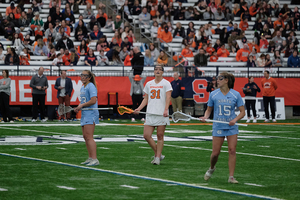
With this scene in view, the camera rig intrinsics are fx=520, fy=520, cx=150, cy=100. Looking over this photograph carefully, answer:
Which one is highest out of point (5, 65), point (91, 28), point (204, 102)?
point (91, 28)

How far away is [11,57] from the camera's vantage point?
925 inches

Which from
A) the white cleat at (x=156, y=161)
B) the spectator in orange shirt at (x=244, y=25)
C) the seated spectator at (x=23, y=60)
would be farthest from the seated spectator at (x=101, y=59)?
the white cleat at (x=156, y=161)

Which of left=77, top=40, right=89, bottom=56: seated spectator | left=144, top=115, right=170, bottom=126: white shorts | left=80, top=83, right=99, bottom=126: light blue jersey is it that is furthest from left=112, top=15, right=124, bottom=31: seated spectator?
left=80, top=83, right=99, bottom=126: light blue jersey

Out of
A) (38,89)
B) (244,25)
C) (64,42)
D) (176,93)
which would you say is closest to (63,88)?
(38,89)

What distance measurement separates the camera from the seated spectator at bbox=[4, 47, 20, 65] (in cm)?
2343

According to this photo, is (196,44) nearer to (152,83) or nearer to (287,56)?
(287,56)

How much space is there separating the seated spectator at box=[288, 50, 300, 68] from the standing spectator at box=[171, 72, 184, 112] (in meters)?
7.01

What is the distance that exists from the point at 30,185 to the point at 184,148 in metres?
6.00

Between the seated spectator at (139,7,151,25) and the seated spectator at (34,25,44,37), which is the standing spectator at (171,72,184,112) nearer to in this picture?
the seated spectator at (139,7,151,25)

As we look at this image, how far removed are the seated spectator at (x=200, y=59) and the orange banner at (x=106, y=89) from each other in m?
1.99

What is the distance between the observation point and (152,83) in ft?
35.5

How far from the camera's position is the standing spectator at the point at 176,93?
23469 mm

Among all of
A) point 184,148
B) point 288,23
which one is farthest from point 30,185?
point 288,23

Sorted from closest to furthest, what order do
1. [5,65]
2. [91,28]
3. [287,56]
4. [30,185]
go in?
[30,185]
[5,65]
[91,28]
[287,56]
